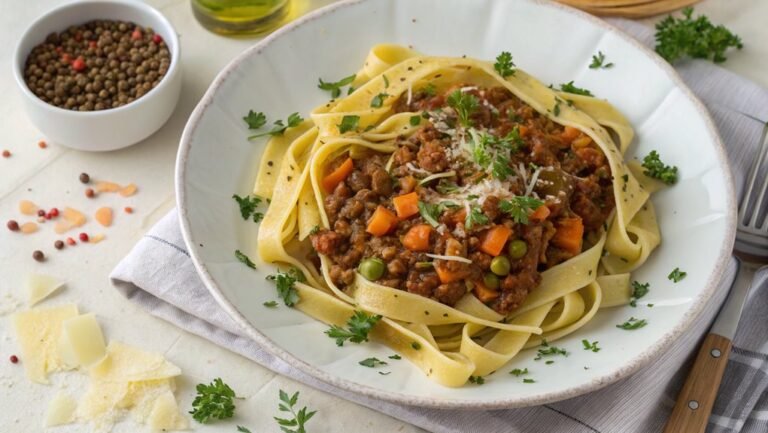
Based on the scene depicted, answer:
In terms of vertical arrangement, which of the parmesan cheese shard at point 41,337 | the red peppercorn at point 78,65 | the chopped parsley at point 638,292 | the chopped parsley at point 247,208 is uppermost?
the chopped parsley at point 638,292

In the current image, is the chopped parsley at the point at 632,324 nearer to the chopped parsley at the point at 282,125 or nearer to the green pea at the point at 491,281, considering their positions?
the green pea at the point at 491,281

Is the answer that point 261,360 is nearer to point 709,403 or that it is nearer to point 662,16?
point 709,403

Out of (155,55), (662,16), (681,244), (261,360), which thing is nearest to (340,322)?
(261,360)

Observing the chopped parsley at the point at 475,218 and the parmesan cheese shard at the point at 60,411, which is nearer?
the chopped parsley at the point at 475,218

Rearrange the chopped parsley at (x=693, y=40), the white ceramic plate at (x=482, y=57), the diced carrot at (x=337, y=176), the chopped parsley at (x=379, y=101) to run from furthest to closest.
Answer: the chopped parsley at (x=693, y=40) < the chopped parsley at (x=379, y=101) < the diced carrot at (x=337, y=176) < the white ceramic plate at (x=482, y=57)

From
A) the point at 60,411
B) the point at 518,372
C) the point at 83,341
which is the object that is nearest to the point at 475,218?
the point at 518,372

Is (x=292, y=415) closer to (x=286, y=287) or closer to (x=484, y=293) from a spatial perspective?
(x=286, y=287)

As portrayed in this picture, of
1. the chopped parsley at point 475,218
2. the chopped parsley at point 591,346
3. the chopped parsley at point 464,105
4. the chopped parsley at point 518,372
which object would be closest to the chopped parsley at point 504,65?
the chopped parsley at point 464,105
